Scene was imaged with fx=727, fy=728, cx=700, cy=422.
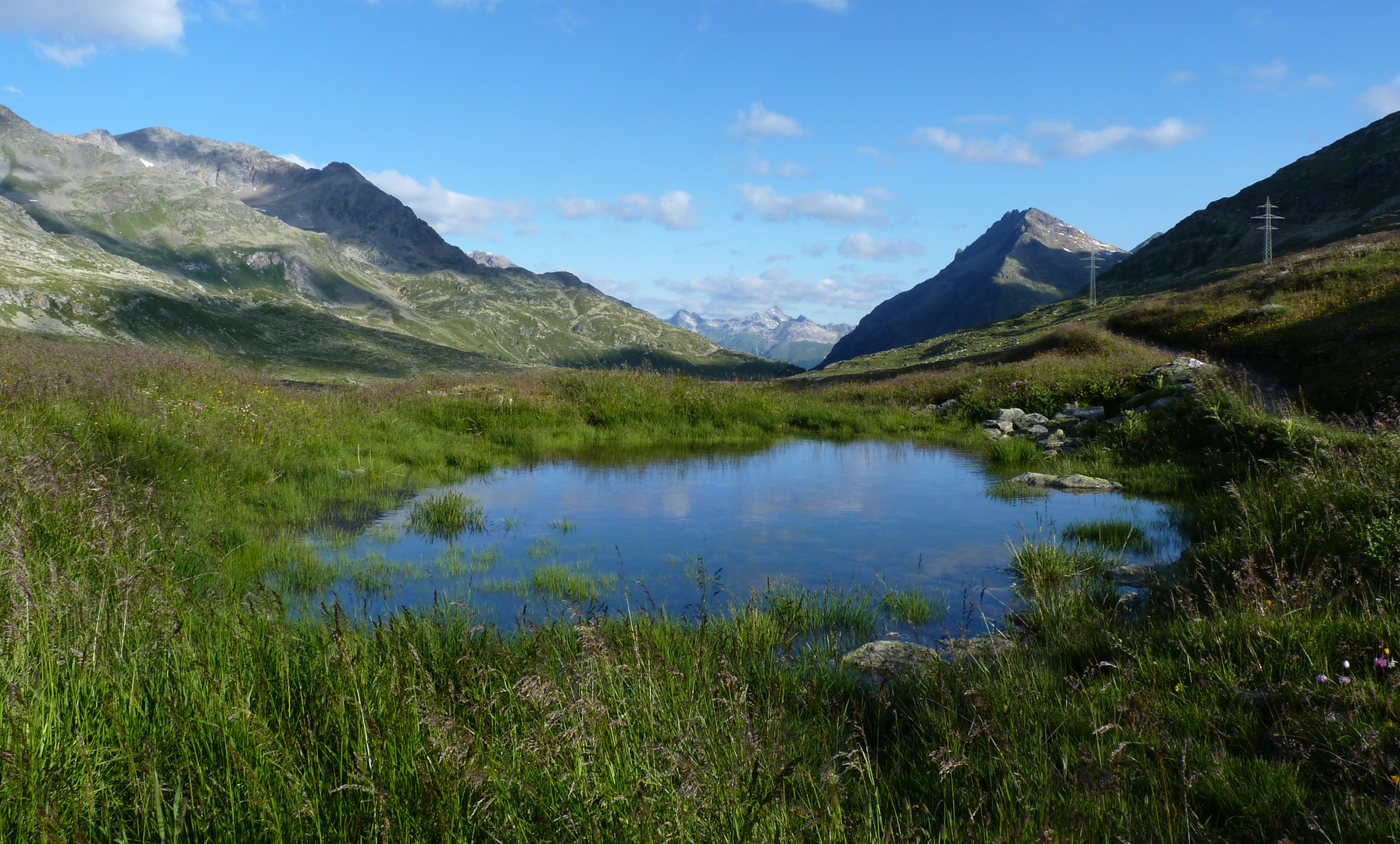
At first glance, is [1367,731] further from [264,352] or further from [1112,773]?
[264,352]

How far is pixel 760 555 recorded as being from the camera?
7.47 meters

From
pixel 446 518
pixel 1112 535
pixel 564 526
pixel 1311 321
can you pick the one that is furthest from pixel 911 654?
pixel 1311 321

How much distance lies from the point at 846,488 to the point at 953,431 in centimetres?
780

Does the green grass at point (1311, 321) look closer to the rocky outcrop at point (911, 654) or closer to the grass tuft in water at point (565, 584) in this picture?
the rocky outcrop at point (911, 654)

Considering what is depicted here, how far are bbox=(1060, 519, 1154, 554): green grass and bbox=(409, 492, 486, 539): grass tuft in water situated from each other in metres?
6.68

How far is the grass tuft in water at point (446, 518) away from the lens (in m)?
8.43

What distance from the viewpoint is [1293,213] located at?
109750mm

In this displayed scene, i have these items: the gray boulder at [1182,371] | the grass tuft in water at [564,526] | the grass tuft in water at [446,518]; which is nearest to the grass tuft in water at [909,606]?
the grass tuft in water at [564,526]

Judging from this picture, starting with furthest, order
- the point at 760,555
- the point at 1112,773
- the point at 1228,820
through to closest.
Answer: the point at 760,555 < the point at 1228,820 < the point at 1112,773

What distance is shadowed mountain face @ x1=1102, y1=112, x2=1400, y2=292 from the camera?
3915 inches

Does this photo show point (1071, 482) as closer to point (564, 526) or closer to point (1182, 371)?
point (564, 526)

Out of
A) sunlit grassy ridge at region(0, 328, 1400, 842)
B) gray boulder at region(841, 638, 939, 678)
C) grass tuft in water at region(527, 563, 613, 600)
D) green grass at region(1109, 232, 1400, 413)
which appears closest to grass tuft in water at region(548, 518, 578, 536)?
sunlit grassy ridge at region(0, 328, 1400, 842)

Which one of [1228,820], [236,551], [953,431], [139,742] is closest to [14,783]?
[139,742]

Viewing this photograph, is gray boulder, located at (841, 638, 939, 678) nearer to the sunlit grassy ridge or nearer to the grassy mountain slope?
the sunlit grassy ridge
